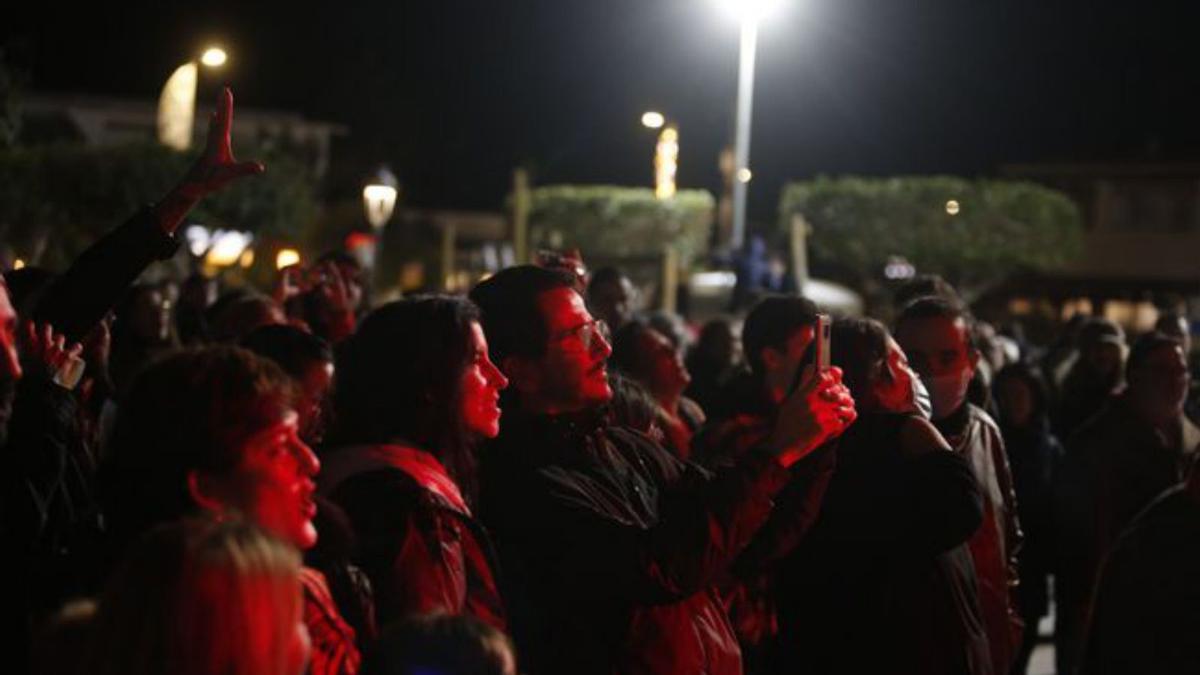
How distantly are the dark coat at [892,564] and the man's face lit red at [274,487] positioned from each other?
2.03m

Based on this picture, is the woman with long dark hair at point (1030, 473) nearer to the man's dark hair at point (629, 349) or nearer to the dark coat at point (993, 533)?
the man's dark hair at point (629, 349)

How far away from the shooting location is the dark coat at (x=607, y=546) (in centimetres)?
334

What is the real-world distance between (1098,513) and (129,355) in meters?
4.49

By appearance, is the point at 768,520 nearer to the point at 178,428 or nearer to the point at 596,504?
the point at 596,504

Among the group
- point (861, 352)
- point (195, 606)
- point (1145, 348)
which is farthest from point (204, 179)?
point (1145, 348)

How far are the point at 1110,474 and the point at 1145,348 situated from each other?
22.6 inches

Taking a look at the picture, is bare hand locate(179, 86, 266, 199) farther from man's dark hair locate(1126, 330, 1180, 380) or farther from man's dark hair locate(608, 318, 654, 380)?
man's dark hair locate(1126, 330, 1180, 380)

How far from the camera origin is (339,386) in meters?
3.36

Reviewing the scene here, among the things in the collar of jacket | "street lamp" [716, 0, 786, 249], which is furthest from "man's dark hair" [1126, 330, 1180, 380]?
"street lamp" [716, 0, 786, 249]

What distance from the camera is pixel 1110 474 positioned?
282 inches

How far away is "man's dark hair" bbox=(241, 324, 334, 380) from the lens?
455cm

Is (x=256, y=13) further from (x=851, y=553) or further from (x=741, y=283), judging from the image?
(x=851, y=553)

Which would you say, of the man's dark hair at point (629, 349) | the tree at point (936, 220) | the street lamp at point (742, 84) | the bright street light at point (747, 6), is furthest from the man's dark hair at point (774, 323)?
the tree at point (936, 220)

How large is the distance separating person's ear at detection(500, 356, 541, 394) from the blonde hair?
160 cm
